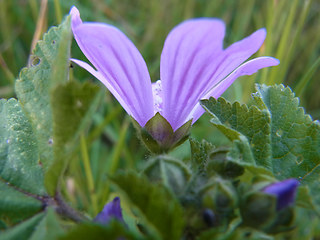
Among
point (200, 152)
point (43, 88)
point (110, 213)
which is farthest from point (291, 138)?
point (43, 88)

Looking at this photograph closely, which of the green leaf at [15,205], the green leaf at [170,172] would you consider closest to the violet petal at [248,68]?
the green leaf at [170,172]

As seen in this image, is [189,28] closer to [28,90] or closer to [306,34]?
[28,90]

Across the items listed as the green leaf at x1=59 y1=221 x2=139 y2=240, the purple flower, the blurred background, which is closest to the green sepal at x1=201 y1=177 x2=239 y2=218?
the green leaf at x1=59 y1=221 x2=139 y2=240

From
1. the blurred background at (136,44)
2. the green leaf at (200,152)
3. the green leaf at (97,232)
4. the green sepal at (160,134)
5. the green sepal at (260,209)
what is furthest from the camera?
the blurred background at (136,44)

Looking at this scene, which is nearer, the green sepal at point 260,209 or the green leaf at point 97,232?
the green leaf at point 97,232

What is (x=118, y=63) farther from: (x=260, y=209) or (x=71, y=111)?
(x=260, y=209)

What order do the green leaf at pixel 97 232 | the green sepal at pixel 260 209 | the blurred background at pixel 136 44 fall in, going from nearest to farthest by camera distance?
the green leaf at pixel 97 232 → the green sepal at pixel 260 209 → the blurred background at pixel 136 44

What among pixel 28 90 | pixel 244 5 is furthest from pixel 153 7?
pixel 28 90

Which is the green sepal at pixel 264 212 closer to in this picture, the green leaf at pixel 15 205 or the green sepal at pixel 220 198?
the green sepal at pixel 220 198

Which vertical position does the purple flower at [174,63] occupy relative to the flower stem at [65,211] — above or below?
above
